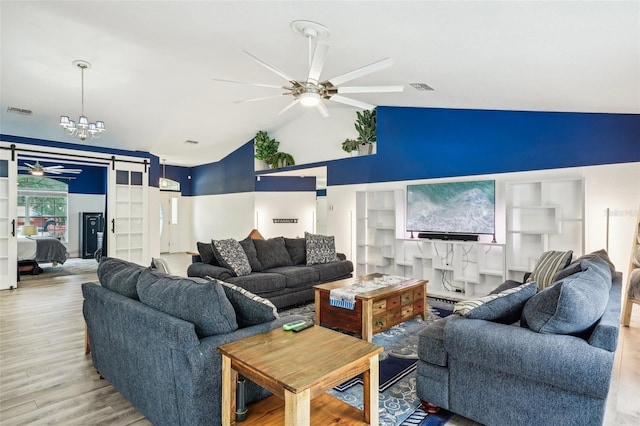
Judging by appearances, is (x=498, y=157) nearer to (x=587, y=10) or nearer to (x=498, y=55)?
(x=498, y=55)

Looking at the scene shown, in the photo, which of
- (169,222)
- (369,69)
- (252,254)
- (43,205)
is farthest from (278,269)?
(43,205)

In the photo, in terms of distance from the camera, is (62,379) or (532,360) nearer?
(532,360)

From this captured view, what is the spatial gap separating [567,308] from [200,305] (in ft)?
6.68

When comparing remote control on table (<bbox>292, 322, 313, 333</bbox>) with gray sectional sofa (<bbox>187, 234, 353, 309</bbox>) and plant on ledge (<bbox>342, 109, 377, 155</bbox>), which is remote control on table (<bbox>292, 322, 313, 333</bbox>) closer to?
gray sectional sofa (<bbox>187, 234, 353, 309</bbox>)

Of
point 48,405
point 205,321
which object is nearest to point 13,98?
point 48,405

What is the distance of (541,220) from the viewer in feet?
16.3

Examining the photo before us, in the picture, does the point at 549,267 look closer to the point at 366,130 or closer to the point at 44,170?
the point at 366,130

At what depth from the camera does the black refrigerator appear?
1032 centimetres

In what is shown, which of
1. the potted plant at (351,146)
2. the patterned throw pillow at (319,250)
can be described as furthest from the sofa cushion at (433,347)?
the potted plant at (351,146)

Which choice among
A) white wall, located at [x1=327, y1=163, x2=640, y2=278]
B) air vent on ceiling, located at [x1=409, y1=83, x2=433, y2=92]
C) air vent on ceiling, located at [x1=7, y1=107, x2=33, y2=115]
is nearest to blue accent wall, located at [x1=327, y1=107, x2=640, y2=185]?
white wall, located at [x1=327, y1=163, x2=640, y2=278]

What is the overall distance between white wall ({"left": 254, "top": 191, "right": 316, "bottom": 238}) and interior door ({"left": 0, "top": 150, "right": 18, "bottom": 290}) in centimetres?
505

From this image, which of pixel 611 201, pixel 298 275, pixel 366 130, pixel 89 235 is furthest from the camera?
pixel 89 235

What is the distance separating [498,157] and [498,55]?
2490 mm

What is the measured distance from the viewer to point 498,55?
3.21 m
